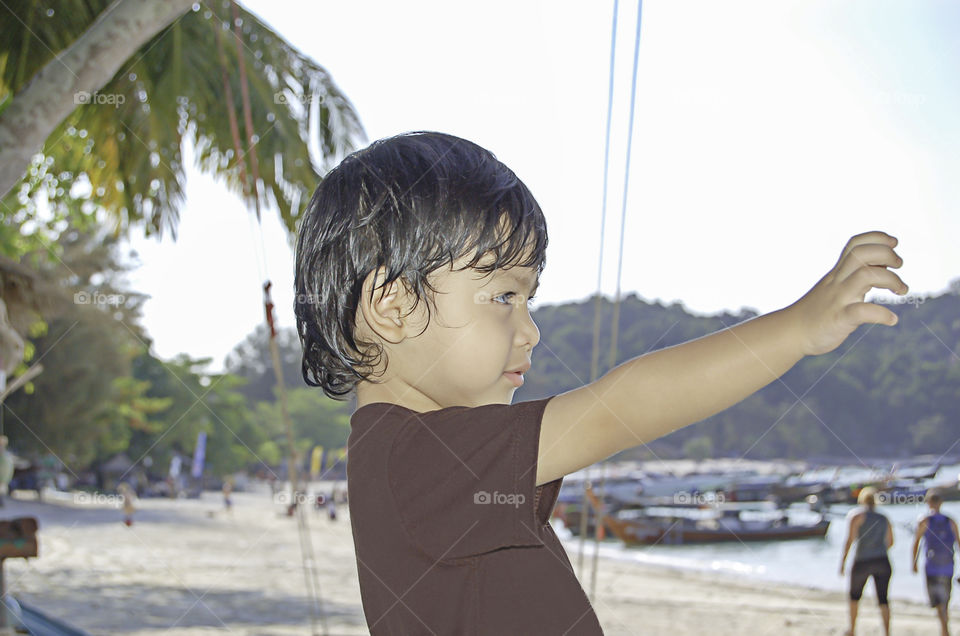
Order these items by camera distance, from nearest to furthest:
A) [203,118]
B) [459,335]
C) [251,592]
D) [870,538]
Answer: [459,335] → [203,118] → [870,538] → [251,592]

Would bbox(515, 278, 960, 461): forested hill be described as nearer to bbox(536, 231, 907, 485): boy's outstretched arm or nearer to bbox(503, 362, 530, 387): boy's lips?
bbox(503, 362, 530, 387): boy's lips

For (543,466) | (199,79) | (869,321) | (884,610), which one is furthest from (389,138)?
(884,610)

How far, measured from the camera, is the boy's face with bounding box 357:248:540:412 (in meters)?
0.71

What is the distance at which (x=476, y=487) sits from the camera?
2.01ft

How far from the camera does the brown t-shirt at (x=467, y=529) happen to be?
0.61 meters

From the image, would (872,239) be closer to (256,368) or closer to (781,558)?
(781,558)

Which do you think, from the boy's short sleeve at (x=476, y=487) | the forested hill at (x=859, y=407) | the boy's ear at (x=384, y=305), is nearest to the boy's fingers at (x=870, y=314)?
the boy's short sleeve at (x=476, y=487)

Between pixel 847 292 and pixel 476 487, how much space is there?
0.93 ft

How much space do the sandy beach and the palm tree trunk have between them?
14.8ft

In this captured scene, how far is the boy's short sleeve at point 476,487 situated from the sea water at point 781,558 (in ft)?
61.1

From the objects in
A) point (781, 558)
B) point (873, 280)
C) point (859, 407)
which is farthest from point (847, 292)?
point (859, 407)

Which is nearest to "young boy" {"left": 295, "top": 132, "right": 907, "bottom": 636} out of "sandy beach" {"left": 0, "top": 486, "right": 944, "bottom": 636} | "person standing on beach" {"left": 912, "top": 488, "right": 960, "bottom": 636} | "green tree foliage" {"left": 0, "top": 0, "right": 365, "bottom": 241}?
"green tree foliage" {"left": 0, "top": 0, "right": 365, "bottom": 241}

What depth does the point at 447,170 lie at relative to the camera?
0.75 meters

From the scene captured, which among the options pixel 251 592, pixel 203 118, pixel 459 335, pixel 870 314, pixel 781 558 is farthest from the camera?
pixel 781 558
